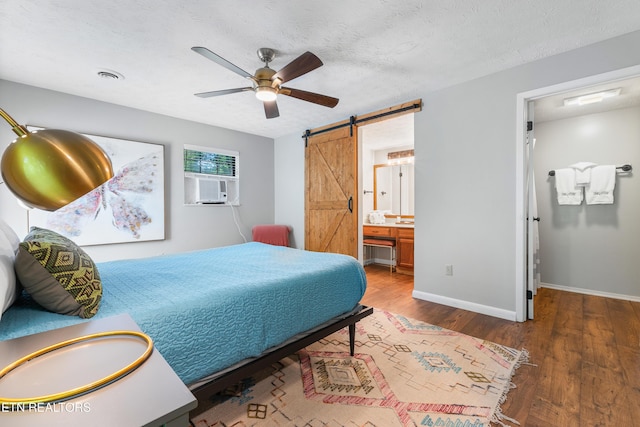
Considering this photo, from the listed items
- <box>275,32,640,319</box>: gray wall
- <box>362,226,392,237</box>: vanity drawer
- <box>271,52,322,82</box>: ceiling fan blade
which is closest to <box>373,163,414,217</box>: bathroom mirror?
<box>362,226,392,237</box>: vanity drawer

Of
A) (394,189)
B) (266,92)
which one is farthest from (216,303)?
(394,189)

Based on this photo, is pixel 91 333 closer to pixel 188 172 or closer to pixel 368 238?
pixel 188 172

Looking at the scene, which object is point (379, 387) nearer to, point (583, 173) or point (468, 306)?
point (468, 306)

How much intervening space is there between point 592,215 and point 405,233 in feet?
7.87

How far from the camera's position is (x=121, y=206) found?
11.5 ft

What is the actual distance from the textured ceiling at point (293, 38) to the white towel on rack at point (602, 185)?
1910 millimetres

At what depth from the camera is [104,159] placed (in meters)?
0.78

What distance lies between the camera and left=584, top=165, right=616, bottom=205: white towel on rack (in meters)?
3.41

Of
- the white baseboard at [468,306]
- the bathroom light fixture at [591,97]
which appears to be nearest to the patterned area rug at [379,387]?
the white baseboard at [468,306]

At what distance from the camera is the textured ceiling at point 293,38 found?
74.0 inches

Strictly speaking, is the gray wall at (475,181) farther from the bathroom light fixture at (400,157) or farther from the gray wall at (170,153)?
the gray wall at (170,153)

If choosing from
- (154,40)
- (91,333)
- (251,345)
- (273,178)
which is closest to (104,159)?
(91,333)

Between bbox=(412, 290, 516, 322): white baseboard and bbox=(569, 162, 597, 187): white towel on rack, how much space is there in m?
2.17

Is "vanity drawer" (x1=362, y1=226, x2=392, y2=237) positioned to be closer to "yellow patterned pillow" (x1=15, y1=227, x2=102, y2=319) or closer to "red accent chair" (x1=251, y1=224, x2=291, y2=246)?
"red accent chair" (x1=251, y1=224, x2=291, y2=246)
